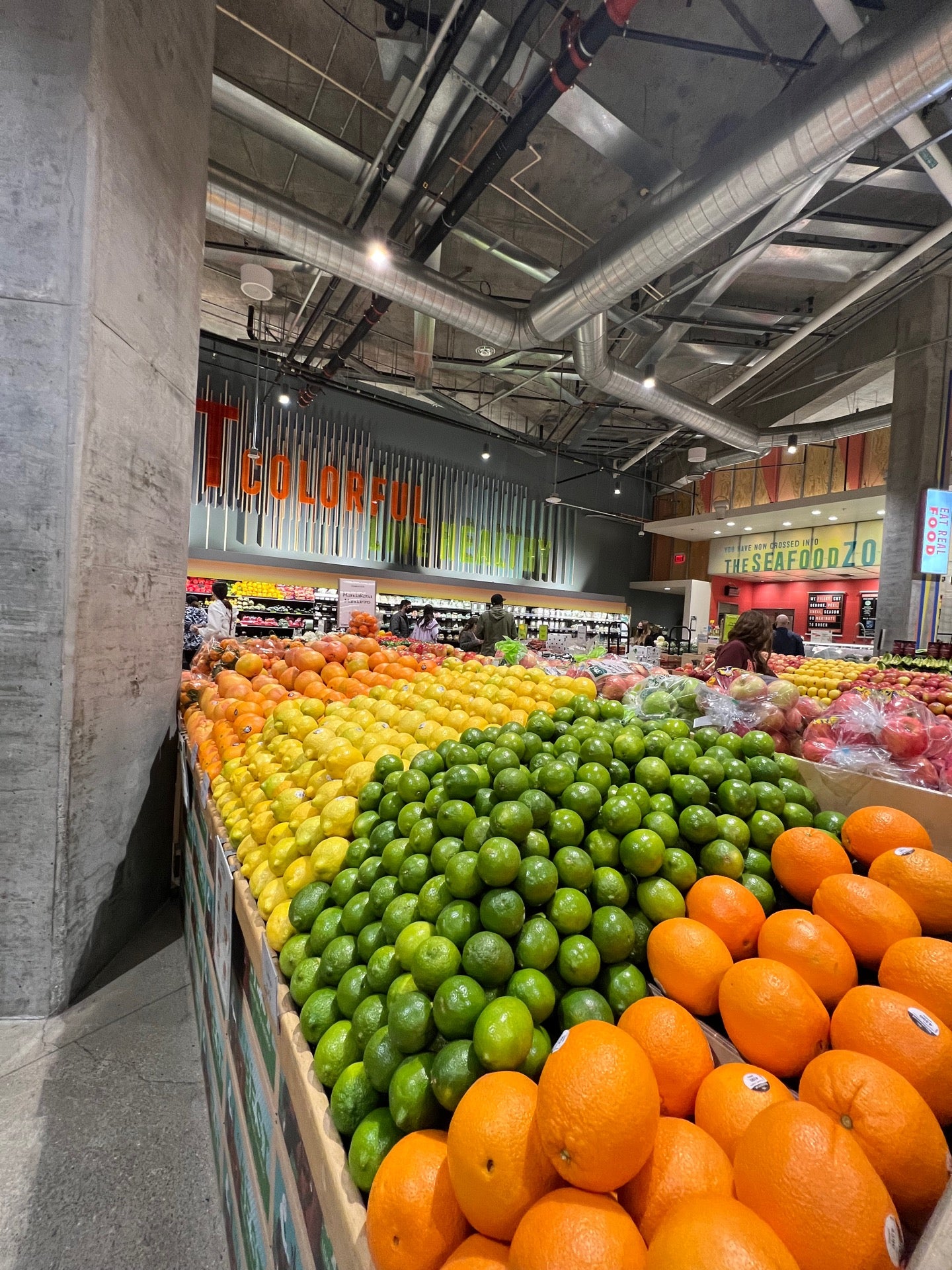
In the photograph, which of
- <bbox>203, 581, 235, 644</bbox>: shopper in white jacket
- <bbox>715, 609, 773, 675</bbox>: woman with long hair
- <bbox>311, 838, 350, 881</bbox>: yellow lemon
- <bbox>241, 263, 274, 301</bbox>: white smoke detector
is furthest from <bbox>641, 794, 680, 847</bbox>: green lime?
<bbox>241, 263, 274, 301</bbox>: white smoke detector

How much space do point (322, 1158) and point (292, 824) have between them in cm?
81

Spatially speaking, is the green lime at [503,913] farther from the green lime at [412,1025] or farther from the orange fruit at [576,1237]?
the orange fruit at [576,1237]

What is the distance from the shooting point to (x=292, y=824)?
5.03 ft

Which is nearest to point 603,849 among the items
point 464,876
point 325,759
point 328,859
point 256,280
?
point 464,876

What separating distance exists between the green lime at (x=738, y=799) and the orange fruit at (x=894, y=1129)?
0.60 metres

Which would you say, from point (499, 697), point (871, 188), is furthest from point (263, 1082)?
point (871, 188)

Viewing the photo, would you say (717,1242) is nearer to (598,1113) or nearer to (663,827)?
(598,1113)

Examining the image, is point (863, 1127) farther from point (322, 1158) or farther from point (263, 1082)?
point (263, 1082)

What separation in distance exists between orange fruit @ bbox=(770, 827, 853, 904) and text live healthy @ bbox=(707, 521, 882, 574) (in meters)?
11.0

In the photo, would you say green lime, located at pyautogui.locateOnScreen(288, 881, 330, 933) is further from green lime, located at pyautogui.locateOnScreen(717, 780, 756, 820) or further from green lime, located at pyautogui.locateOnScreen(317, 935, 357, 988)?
green lime, located at pyautogui.locateOnScreen(717, 780, 756, 820)

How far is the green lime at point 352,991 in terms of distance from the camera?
3.22 ft

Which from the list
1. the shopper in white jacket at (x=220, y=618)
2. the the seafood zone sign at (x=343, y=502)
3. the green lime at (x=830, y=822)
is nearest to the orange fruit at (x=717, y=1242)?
the green lime at (x=830, y=822)

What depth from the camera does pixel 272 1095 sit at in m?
1.12

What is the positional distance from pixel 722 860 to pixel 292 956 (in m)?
0.87
